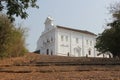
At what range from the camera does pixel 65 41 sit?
3954 inches

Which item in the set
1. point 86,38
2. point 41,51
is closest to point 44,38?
point 41,51

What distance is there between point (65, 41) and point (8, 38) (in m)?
65.8

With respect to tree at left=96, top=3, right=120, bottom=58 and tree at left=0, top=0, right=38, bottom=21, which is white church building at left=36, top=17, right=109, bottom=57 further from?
tree at left=0, top=0, right=38, bottom=21

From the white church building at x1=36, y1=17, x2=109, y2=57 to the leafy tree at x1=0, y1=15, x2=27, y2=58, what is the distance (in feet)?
183

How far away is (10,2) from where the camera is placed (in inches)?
772

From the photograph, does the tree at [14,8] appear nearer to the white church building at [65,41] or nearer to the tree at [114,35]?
the tree at [114,35]

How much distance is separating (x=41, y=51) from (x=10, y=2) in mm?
86453

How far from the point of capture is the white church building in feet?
323

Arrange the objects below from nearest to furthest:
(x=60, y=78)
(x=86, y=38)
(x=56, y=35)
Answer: (x=60, y=78), (x=56, y=35), (x=86, y=38)

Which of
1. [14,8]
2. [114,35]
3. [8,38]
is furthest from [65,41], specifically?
[14,8]

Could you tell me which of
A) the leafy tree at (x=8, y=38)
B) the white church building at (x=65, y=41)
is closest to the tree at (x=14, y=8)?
the leafy tree at (x=8, y=38)

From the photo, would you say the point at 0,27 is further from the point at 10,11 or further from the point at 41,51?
the point at 41,51

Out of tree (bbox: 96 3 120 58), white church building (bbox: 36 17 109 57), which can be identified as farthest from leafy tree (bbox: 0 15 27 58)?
white church building (bbox: 36 17 109 57)

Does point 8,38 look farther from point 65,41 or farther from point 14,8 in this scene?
point 65,41
